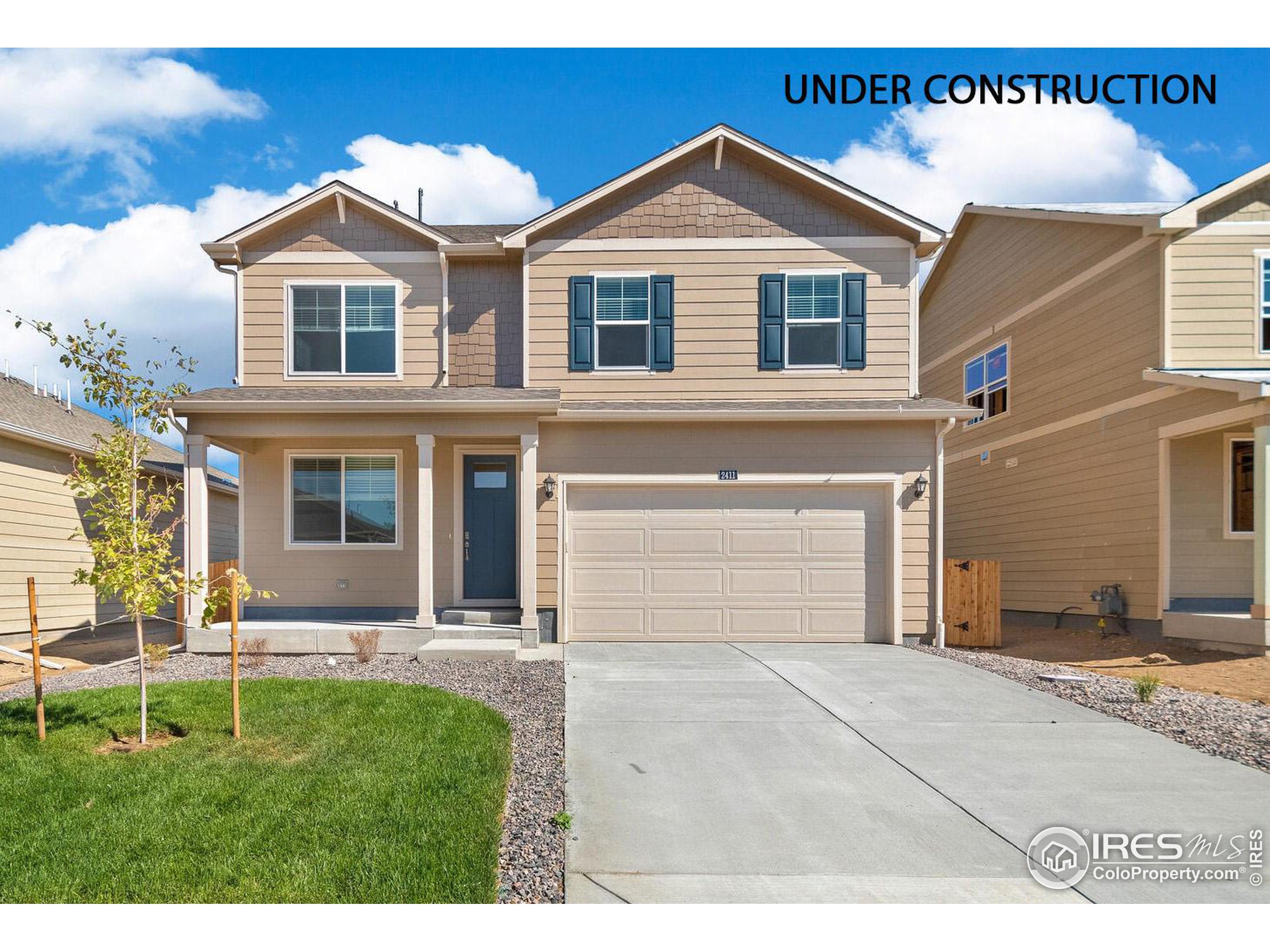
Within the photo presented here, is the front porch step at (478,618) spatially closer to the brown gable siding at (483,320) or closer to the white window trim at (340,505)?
the white window trim at (340,505)

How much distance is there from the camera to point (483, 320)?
37.9 ft

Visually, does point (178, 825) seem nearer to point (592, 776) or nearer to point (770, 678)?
point (592, 776)

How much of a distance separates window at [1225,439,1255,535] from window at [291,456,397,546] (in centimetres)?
1228

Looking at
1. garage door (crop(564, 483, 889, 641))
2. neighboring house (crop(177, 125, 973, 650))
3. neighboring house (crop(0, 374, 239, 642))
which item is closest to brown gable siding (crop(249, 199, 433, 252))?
neighboring house (crop(177, 125, 973, 650))

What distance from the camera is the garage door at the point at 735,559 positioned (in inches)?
427

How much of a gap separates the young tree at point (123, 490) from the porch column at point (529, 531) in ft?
14.6

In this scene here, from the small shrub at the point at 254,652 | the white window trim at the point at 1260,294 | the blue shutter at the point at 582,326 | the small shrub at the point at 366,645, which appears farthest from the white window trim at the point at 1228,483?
the small shrub at the point at 254,652

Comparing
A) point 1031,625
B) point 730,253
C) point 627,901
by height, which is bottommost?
point 1031,625

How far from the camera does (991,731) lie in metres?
6.27

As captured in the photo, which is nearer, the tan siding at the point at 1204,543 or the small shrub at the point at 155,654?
the small shrub at the point at 155,654

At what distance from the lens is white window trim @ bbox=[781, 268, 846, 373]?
36.6 feet

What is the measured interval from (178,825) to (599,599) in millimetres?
6996

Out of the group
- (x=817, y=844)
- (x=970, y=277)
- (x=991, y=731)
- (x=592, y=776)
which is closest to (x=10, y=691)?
(x=592, y=776)

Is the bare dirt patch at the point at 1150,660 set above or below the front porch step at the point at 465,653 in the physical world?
below
